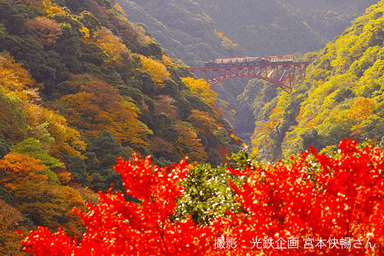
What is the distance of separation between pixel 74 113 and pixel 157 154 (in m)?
7.66

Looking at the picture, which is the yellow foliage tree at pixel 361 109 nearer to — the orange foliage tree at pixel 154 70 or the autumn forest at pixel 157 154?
the autumn forest at pixel 157 154

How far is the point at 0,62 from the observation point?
2358 centimetres

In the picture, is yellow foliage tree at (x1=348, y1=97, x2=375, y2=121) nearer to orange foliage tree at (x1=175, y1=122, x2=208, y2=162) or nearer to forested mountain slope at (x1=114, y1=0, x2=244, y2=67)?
orange foliage tree at (x1=175, y1=122, x2=208, y2=162)

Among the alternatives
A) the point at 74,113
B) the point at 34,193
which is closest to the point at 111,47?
the point at 74,113

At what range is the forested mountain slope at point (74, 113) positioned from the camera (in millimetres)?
15398

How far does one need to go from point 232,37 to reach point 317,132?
93136mm

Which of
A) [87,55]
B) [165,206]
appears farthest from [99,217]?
[87,55]

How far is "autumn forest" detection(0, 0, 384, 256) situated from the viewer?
641 centimetres

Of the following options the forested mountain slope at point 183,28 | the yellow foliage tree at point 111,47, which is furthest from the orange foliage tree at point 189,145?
the forested mountain slope at point 183,28

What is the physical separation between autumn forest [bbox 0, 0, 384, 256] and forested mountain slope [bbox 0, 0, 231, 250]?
0.33ft

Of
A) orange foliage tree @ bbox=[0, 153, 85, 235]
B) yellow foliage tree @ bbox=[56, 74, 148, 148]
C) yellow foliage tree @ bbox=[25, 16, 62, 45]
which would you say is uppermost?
yellow foliage tree @ bbox=[25, 16, 62, 45]

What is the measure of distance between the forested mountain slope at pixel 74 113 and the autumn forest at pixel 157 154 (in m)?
0.10

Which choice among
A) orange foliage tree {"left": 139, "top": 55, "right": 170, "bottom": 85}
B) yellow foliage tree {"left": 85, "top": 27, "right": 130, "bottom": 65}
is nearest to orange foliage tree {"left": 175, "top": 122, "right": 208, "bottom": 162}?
orange foliage tree {"left": 139, "top": 55, "right": 170, "bottom": 85}

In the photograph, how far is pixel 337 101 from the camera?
4950cm
